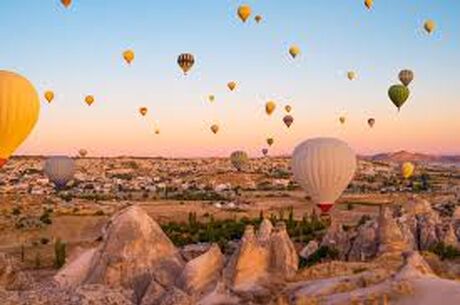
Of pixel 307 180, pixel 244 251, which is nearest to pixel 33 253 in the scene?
pixel 307 180

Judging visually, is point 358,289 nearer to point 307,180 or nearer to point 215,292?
point 215,292

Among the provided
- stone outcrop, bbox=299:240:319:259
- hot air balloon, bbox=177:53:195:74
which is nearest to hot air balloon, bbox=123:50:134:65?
hot air balloon, bbox=177:53:195:74

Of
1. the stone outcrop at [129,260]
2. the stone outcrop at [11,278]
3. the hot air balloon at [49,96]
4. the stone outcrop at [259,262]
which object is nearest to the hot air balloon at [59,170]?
the hot air balloon at [49,96]

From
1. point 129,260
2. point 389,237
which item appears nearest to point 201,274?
point 129,260

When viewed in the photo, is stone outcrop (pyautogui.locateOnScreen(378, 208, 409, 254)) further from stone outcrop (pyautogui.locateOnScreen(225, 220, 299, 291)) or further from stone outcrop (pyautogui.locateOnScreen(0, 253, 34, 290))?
stone outcrop (pyautogui.locateOnScreen(0, 253, 34, 290))

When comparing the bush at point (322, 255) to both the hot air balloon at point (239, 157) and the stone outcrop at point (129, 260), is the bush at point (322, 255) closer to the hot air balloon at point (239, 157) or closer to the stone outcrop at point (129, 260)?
the stone outcrop at point (129, 260)

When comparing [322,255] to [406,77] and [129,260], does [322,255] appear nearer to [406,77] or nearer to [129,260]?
[129,260]
